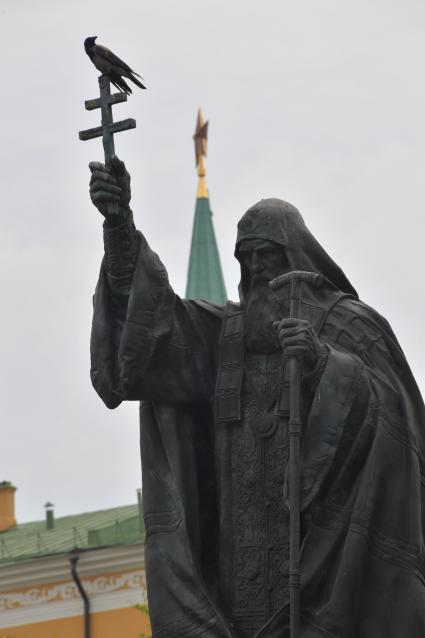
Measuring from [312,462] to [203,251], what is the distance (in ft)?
184

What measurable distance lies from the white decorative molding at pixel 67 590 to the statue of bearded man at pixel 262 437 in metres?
30.7

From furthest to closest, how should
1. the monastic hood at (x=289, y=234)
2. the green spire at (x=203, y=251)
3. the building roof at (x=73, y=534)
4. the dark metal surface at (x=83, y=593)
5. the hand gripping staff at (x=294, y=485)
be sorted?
1. the green spire at (x=203, y=251)
2. the building roof at (x=73, y=534)
3. the dark metal surface at (x=83, y=593)
4. the monastic hood at (x=289, y=234)
5. the hand gripping staff at (x=294, y=485)

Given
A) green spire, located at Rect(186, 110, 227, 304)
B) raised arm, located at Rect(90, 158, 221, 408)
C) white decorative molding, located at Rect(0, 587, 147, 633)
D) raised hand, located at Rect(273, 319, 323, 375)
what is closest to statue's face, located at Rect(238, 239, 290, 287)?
raised arm, located at Rect(90, 158, 221, 408)

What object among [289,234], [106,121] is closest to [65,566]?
[289,234]

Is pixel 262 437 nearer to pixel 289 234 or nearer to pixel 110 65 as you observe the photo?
pixel 289 234

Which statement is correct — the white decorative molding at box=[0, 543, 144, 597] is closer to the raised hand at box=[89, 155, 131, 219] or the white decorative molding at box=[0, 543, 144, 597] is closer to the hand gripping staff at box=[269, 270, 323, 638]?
the raised hand at box=[89, 155, 131, 219]

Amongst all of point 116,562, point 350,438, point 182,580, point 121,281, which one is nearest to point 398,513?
point 350,438

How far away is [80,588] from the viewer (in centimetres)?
4341

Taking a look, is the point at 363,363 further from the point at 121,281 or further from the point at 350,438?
the point at 121,281

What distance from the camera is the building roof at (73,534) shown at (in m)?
44.3

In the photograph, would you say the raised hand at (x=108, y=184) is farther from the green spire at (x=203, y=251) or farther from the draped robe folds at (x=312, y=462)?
the green spire at (x=203, y=251)

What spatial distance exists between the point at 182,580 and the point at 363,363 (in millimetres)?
1445

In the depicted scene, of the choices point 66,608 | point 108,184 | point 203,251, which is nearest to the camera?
point 108,184

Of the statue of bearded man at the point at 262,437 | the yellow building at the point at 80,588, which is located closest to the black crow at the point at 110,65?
the statue of bearded man at the point at 262,437
